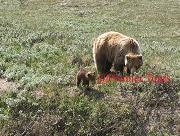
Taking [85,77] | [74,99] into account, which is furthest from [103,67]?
[74,99]

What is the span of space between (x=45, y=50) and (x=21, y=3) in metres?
26.0

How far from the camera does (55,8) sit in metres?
33.5

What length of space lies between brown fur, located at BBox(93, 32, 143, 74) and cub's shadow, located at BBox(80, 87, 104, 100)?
1358mm

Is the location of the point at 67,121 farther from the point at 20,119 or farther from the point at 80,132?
the point at 20,119

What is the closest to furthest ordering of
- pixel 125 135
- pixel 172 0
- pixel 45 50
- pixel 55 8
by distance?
pixel 125 135 → pixel 45 50 → pixel 55 8 → pixel 172 0

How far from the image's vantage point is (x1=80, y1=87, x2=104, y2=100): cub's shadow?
8148 mm

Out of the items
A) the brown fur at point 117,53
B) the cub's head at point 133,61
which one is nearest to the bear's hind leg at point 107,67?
the brown fur at point 117,53

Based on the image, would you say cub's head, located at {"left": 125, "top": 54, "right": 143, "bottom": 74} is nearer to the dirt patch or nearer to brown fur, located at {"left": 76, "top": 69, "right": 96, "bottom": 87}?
brown fur, located at {"left": 76, "top": 69, "right": 96, "bottom": 87}

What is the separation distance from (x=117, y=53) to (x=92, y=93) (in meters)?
1.89

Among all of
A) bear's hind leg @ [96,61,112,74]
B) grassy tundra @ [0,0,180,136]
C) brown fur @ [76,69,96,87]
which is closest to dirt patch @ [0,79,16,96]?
grassy tundra @ [0,0,180,136]

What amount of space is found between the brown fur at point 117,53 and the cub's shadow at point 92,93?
53.5 inches

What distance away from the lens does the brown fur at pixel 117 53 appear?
341 inches

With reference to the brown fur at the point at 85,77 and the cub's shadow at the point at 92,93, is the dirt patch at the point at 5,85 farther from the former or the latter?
the cub's shadow at the point at 92,93

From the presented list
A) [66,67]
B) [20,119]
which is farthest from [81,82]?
[20,119]
